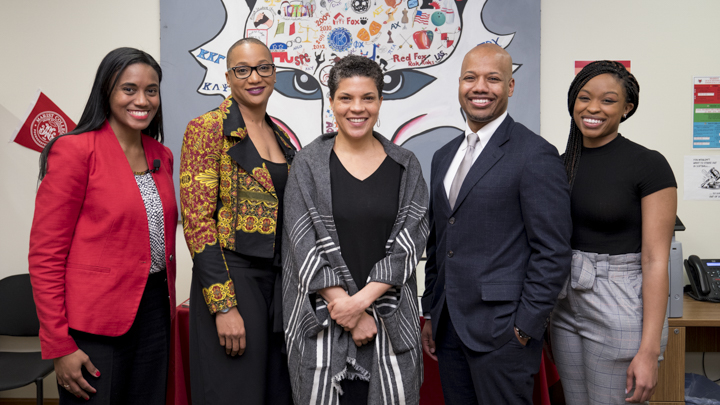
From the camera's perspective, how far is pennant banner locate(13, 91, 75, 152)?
8.87 ft

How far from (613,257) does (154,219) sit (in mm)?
1493

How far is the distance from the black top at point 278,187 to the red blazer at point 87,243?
1.37 feet

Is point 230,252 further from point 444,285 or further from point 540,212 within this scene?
point 540,212

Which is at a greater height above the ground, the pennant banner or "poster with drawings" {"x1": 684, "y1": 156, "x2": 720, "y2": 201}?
the pennant banner

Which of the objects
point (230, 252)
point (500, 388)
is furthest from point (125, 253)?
point (500, 388)

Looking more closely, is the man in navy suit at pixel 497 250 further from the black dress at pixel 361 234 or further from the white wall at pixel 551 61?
the white wall at pixel 551 61

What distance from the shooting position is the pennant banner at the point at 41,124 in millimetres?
2703

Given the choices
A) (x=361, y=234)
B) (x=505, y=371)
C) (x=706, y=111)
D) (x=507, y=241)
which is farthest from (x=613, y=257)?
(x=706, y=111)

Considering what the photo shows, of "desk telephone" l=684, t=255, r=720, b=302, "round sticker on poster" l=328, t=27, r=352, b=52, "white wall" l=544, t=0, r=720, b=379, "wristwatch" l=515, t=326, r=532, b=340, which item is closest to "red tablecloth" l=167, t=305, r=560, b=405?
"wristwatch" l=515, t=326, r=532, b=340

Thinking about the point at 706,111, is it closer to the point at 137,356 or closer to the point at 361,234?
the point at 361,234

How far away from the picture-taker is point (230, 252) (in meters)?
1.46

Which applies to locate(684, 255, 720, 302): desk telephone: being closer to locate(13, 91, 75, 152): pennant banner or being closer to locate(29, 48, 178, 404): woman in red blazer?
locate(29, 48, 178, 404): woman in red blazer

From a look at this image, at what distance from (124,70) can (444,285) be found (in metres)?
1.27

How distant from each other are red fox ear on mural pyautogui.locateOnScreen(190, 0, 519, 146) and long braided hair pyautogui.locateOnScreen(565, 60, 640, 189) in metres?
1.20
